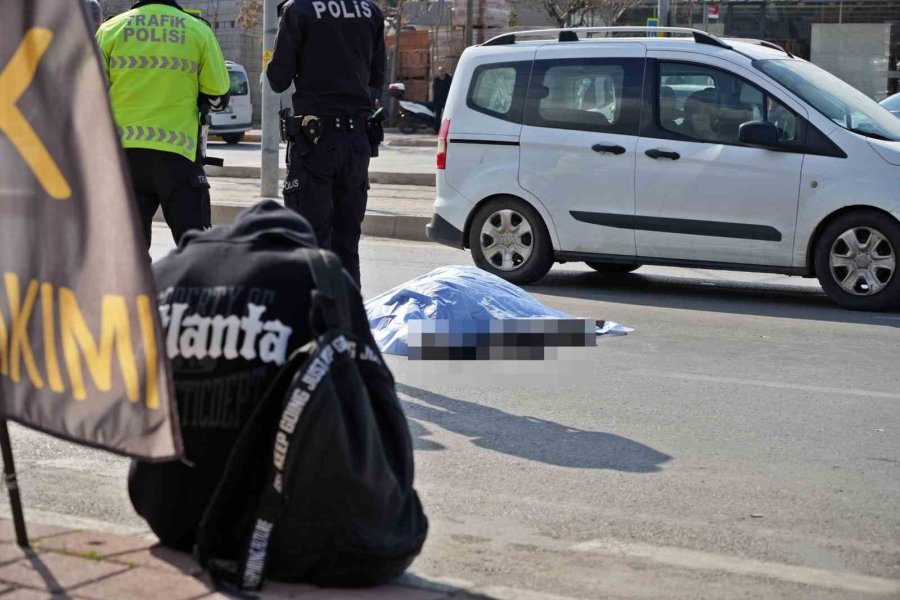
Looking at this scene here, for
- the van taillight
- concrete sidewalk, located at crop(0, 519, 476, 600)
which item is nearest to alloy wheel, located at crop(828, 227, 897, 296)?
the van taillight

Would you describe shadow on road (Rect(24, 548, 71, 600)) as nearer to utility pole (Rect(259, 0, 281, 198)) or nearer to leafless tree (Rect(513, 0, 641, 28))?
utility pole (Rect(259, 0, 281, 198))

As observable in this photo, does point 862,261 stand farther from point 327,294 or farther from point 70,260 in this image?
point 70,260

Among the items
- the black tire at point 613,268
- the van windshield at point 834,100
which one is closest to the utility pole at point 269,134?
the black tire at point 613,268

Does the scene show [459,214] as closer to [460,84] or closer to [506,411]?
[460,84]

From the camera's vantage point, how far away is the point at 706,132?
10.1m

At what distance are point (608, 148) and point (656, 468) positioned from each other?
5.26 metres

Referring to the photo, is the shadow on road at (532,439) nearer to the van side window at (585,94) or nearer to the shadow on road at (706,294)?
the shadow on road at (706,294)

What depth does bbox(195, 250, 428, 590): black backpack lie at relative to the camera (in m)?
3.51

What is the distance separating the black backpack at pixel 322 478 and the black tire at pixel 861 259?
6.52 meters

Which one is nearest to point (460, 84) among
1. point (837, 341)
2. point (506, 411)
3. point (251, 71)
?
point (837, 341)

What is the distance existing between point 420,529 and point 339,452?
0.44 meters

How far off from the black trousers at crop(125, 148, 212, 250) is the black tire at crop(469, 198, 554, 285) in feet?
13.9

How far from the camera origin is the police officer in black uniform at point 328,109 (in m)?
7.14

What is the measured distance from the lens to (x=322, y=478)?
11.6 ft
